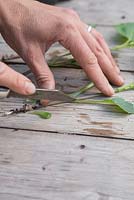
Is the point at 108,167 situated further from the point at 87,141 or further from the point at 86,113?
the point at 86,113

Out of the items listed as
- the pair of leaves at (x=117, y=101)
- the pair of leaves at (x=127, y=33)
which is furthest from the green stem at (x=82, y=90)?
the pair of leaves at (x=127, y=33)

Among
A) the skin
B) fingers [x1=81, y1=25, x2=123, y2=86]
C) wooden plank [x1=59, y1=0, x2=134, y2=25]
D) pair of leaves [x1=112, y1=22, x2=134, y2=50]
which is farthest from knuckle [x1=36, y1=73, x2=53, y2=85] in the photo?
wooden plank [x1=59, y1=0, x2=134, y2=25]

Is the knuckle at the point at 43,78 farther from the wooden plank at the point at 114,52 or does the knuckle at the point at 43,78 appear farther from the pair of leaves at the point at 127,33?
the pair of leaves at the point at 127,33

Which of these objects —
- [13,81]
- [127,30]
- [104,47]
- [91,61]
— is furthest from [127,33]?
[13,81]

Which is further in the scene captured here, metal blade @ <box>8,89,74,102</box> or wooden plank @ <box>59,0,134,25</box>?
wooden plank @ <box>59,0,134,25</box>

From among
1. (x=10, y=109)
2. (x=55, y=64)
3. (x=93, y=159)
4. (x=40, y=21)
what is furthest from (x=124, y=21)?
(x=93, y=159)

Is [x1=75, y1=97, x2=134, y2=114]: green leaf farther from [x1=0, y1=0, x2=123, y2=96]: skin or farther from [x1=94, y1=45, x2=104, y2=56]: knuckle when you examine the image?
[x1=94, y1=45, x2=104, y2=56]: knuckle

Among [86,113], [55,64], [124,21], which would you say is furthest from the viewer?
[124,21]
